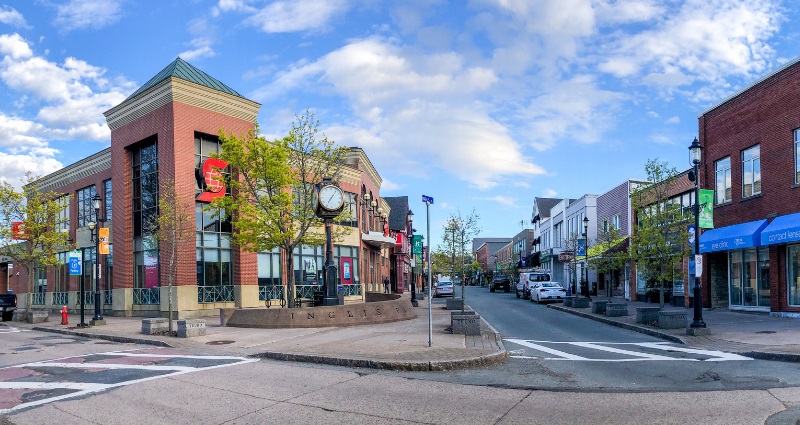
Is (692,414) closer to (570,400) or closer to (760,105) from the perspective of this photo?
(570,400)

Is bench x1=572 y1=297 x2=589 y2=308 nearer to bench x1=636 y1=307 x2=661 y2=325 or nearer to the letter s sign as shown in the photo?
bench x1=636 y1=307 x2=661 y2=325

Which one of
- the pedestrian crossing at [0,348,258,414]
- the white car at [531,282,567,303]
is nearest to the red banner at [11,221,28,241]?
the pedestrian crossing at [0,348,258,414]

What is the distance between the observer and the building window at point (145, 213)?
97.0ft

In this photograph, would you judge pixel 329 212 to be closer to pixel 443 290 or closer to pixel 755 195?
pixel 755 195

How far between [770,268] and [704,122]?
825 centimetres

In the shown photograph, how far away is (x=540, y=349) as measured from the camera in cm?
1522

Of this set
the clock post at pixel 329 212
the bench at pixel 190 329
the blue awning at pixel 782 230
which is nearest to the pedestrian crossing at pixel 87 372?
the bench at pixel 190 329

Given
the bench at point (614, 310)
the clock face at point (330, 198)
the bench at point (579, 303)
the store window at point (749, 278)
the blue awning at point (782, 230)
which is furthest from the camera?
the bench at point (579, 303)

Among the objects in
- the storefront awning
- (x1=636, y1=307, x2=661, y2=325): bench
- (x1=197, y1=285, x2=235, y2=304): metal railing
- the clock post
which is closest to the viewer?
(x1=636, y1=307, x2=661, y2=325): bench

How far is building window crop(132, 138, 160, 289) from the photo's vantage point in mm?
29562

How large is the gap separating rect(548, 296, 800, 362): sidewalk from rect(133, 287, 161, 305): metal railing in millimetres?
20131

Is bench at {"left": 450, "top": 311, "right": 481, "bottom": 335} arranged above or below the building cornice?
below

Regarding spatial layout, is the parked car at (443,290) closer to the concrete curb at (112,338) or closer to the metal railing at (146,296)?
the metal railing at (146,296)

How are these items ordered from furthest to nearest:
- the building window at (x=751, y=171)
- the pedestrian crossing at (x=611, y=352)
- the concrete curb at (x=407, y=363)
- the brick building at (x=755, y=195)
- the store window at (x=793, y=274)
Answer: the building window at (x=751, y=171), the brick building at (x=755, y=195), the store window at (x=793, y=274), the pedestrian crossing at (x=611, y=352), the concrete curb at (x=407, y=363)
